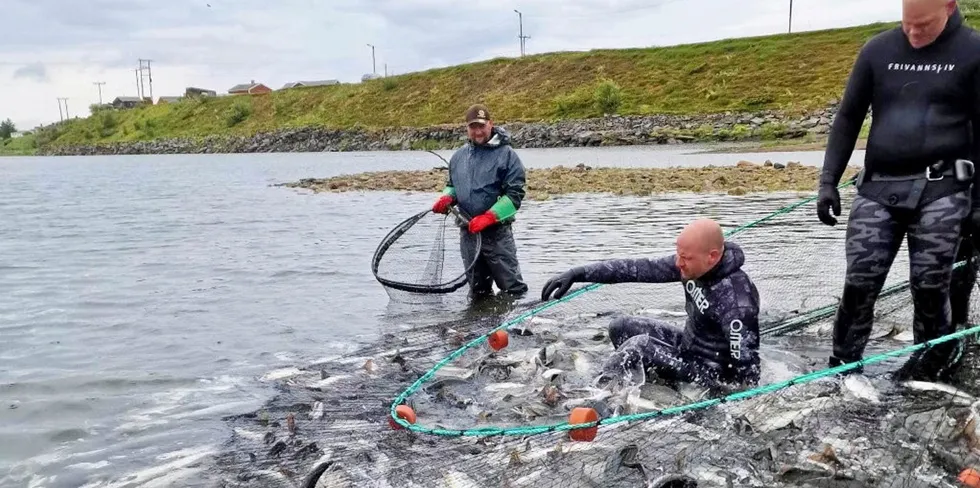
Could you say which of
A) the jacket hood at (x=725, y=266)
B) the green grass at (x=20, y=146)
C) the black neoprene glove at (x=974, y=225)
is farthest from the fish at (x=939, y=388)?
the green grass at (x=20, y=146)

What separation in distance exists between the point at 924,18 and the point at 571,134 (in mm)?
57385

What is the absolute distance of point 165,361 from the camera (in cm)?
871

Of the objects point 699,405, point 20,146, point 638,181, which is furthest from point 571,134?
point 20,146

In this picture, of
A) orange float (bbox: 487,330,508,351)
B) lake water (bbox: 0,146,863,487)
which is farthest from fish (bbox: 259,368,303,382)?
orange float (bbox: 487,330,508,351)

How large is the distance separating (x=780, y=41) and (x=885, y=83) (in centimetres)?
8564

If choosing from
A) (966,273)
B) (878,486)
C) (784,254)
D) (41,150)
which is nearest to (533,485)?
(878,486)

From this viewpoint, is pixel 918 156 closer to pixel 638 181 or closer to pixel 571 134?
pixel 638 181

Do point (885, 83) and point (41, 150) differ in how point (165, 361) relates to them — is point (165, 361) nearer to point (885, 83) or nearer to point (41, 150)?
point (885, 83)

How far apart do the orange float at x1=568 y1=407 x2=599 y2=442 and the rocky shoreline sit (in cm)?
4226

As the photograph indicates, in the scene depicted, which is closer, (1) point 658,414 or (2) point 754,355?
(1) point 658,414

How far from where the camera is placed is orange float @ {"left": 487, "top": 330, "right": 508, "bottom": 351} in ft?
25.1

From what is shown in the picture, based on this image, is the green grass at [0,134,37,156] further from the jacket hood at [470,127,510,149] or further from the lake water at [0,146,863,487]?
the jacket hood at [470,127,510,149]

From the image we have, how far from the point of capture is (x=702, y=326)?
6.23 m

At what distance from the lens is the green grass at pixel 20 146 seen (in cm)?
12206
